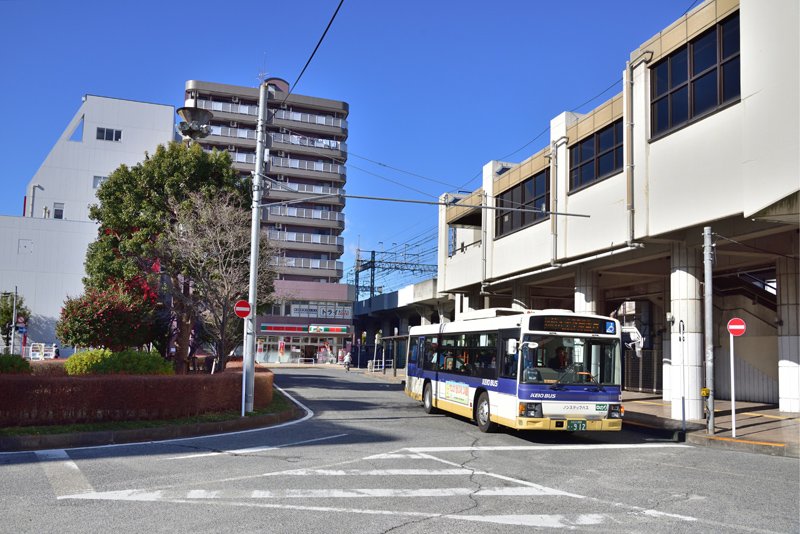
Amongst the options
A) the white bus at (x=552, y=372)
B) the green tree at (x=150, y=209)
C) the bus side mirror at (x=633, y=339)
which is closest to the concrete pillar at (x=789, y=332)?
the bus side mirror at (x=633, y=339)

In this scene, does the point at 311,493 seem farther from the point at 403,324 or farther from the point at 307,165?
the point at 307,165

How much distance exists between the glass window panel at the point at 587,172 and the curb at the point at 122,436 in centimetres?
1390

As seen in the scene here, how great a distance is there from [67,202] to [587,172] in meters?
54.2

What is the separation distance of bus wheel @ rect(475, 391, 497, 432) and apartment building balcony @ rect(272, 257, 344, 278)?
174ft

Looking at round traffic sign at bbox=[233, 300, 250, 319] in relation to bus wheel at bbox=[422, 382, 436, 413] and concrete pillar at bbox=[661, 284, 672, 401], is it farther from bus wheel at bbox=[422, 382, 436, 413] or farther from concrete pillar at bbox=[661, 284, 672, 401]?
concrete pillar at bbox=[661, 284, 672, 401]

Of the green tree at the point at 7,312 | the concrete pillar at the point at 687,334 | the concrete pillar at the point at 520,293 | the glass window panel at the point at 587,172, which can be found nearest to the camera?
the concrete pillar at the point at 687,334

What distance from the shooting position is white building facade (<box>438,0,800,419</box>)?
15336mm

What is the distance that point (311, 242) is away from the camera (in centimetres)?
7075

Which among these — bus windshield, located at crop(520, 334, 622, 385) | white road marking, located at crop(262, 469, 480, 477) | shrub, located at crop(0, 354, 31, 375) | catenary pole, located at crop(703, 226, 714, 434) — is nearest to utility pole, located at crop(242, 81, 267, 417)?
shrub, located at crop(0, 354, 31, 375)

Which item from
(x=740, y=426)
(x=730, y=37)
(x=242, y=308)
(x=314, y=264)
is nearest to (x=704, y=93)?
(x=730, y=37)

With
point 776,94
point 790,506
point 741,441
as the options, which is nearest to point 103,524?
point 790,506

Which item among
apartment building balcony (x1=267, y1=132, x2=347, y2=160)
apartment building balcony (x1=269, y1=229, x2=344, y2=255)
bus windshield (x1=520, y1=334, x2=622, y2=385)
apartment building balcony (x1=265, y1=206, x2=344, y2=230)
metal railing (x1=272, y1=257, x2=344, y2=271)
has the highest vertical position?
apartment building balcony (x1=267, y1=132, x2=347, y2=160)

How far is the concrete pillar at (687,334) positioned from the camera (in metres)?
18.8

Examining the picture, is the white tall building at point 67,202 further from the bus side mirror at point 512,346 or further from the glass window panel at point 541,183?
the bus side mirror at point 512,346
